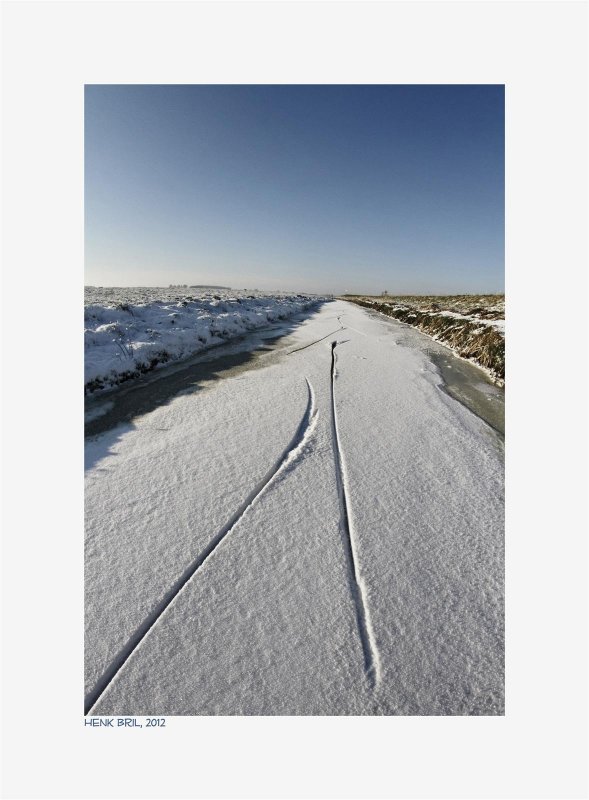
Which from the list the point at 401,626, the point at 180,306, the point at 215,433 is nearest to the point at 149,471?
the point at 215,433

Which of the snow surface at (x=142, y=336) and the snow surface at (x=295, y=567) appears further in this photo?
the snow surface at (x=142, y=336)

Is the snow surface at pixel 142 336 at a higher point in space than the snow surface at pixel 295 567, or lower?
higher

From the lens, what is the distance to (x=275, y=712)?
1.52 meters

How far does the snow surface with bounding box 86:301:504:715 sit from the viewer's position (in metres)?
1.57

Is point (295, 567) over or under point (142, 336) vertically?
under

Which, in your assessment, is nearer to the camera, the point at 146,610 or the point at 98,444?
the point at 146,610

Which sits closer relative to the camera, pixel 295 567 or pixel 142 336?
pixel 295 567

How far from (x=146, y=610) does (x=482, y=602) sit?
6.43 feet

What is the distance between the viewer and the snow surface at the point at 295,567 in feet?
5.16

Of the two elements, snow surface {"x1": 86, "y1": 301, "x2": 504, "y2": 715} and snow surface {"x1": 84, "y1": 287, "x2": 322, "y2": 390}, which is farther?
snow surface {"x1": 84, "y1": 287, "x2": 322, "y2": 390}

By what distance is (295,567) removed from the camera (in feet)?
6.86

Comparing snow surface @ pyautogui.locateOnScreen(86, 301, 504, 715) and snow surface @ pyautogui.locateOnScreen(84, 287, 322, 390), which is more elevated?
snow surface @ pyautogui.locateOnScreen(84, 287, 322, 390)
